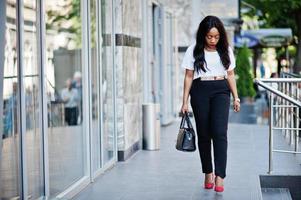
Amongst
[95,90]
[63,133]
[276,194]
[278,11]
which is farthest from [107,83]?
[278,11]

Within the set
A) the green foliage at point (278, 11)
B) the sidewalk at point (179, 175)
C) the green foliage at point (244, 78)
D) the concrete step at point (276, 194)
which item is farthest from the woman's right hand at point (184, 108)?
the green foliage at point (278, 11)

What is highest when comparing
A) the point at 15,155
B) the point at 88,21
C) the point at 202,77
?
the point at 88,21

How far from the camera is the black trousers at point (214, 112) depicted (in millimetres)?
6410

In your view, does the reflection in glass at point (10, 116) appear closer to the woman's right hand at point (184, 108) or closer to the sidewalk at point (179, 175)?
the sidewalk at point (179, 175)

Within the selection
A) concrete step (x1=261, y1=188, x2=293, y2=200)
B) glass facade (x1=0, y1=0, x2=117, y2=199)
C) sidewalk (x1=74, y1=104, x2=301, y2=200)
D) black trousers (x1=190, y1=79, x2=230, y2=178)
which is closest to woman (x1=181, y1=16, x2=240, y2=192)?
black trousers (x1=190, y1=79, x2=230, y2=178)

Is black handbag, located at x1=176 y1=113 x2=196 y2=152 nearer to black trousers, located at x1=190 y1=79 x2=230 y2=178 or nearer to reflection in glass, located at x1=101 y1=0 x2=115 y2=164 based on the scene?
black trousers, located at x1=190 y1=79 x2=230 y2=178

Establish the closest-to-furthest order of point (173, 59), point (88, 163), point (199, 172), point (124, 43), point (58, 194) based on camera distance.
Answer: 1. point (58, 194)
2. point (88, 163)
3. point (199, 172)
4. point (124, 43)
5. point (173, 59)

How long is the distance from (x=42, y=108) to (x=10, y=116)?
1.77 feet

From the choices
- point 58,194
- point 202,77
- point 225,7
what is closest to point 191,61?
point 202,77

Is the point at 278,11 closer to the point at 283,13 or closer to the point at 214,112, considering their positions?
the point at 283,13

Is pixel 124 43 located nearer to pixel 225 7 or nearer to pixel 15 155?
pixel 15 155

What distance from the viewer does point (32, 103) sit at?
5543mm

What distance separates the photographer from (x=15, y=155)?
17.2ft

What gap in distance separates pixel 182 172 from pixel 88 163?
127 cm
